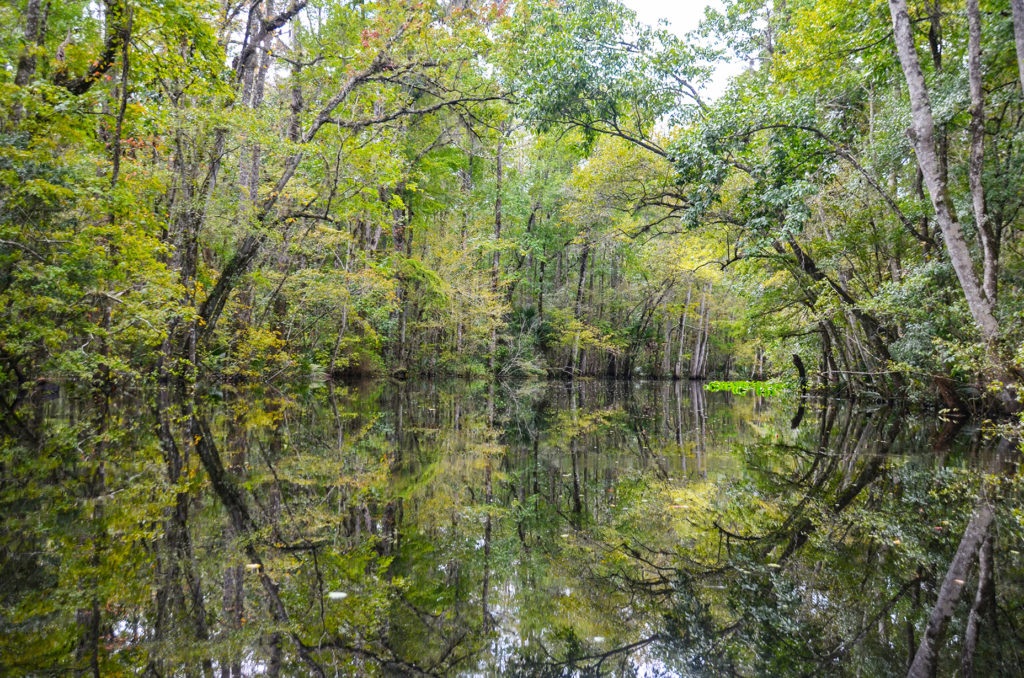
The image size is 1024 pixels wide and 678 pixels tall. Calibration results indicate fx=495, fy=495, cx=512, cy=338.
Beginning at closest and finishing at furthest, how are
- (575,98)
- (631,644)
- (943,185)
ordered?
(631,644)
(943,185)
(575,98)

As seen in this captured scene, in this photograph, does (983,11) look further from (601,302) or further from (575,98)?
(601,302)

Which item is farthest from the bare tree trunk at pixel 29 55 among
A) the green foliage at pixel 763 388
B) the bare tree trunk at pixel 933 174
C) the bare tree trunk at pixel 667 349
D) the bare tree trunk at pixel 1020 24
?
the bare tree trunk at pixel 667 349

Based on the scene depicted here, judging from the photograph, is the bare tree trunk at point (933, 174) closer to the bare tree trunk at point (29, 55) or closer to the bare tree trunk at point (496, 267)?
the bare tree trunk at point (29, 55)

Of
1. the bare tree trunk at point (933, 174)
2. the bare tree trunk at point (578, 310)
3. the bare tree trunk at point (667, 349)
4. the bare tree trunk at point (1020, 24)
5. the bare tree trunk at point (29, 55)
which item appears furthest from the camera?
the bare tree trunk at point (667, 349)

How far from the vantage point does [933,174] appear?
6.17 metres

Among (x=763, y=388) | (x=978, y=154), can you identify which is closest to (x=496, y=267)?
(x=763, y=388)

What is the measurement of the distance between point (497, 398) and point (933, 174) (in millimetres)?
10640

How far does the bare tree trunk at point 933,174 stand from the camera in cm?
589

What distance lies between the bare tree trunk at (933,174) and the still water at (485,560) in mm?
1874

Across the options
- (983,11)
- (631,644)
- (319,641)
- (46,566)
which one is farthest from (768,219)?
(46,566)

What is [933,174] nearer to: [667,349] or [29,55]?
[29,55]

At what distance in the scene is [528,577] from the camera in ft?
8.60

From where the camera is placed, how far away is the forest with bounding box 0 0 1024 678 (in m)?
2.15

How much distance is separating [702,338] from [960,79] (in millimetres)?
28998
